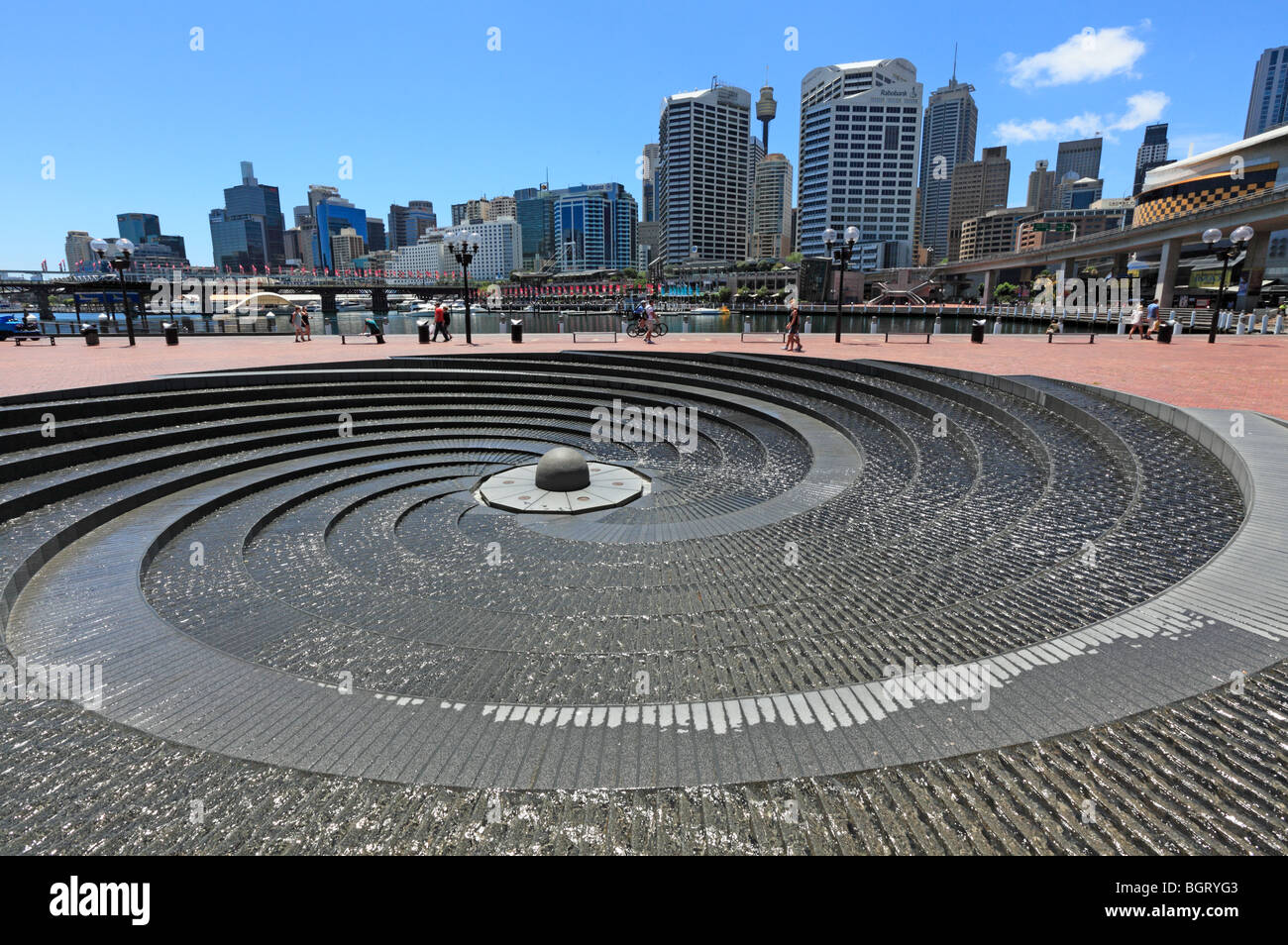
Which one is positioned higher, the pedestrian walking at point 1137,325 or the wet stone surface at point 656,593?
the pedestrian walking at point 1137,325

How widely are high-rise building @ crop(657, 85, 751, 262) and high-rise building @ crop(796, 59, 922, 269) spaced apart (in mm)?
39121

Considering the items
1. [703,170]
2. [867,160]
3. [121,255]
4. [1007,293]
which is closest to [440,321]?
[121,255]

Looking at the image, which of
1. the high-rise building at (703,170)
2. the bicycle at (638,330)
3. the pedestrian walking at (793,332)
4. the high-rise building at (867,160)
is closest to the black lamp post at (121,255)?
the bicycle at (638,330)

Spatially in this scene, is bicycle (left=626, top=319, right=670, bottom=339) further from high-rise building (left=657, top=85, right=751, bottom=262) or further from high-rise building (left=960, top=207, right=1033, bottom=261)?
high-rise building (left=960, top=207, right=1033, bottom=261)

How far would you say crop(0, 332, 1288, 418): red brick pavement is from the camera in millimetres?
12328

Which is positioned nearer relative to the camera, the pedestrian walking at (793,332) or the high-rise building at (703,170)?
the pedestrian walking at (793,332)

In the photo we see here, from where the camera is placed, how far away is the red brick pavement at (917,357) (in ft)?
40.4

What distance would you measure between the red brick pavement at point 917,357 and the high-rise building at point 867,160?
131366 mm

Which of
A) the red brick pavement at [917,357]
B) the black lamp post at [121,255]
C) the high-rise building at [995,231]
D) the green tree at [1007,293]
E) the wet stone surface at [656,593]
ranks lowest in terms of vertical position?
the wet stone surface at [656,593]

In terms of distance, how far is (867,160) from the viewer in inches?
5684

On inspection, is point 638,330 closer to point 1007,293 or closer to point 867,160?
point 1007,293

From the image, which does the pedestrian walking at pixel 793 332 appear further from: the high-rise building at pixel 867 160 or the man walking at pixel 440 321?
the high-rise building at pixel 867 160

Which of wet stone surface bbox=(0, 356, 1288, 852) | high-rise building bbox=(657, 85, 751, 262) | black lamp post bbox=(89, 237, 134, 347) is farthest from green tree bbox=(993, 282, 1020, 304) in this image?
black lamp post bbox=(89, 237, 134, 347)

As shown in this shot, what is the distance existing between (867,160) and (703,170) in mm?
55750
